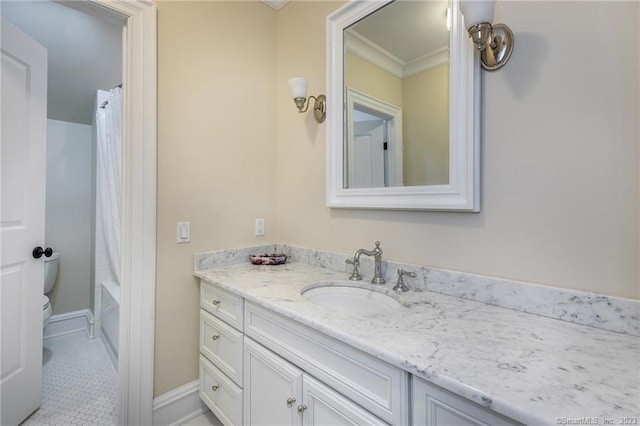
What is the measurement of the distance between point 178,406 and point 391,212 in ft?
4.95

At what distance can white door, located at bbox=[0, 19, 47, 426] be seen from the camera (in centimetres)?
142

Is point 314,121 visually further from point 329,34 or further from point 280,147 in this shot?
point 329,34

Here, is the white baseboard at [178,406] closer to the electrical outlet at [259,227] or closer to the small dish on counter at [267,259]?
the small dish on counter at [267,259]

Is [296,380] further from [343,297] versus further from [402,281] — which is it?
[402,281]

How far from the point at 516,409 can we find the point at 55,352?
306 cm

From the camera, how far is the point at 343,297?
1.34 meters

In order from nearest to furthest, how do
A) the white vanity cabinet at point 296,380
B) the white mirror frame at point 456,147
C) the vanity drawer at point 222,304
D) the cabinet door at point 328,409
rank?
the white vanity cabinet at point 296,380, the cabinet door at point 328,409, the white mirror frame at point 456,147, the vanity drawer at point 222,304

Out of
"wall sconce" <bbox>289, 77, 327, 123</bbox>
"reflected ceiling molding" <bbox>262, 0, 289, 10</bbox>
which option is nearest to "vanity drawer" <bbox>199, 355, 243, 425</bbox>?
"wall sconce" <bbox>289, 77, 327, 123</bbox>

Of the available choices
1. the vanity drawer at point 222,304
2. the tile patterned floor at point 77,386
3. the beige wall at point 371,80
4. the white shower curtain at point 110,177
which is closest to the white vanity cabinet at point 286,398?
the vanity drawer at point 222,304

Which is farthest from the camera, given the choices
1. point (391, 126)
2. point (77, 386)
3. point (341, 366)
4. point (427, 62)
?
point (77, 386)

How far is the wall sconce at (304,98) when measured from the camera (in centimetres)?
159

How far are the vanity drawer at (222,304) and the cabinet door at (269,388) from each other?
120 mm

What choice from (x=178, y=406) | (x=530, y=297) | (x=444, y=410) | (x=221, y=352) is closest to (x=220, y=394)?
(x=221, y=352)

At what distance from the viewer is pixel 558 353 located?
685mm
